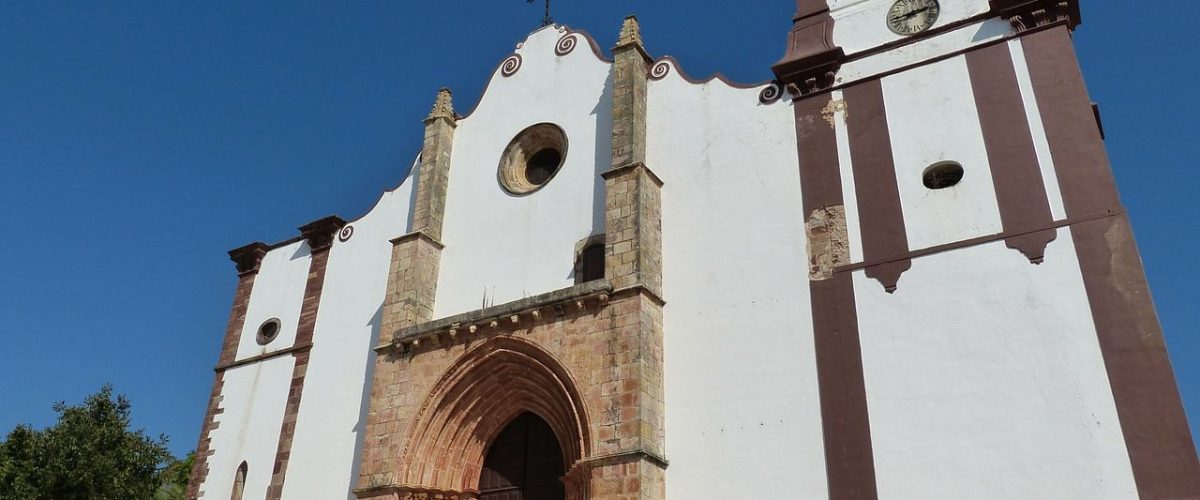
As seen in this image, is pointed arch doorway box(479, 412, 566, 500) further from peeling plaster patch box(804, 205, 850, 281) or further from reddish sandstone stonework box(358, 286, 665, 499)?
peeling plaster patch box(804, 205, 850, 281)

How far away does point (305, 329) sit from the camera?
54.3 feet

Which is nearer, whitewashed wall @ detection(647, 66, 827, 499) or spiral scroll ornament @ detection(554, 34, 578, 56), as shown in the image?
whitewashed wall @ detection(647, 66, 827, 499)

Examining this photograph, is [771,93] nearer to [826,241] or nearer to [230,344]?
[826,241]

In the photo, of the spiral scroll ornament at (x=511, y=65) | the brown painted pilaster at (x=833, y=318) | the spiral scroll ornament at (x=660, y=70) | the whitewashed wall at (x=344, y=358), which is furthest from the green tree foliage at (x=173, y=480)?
the brown painted pilaster at (x=833, y=318)

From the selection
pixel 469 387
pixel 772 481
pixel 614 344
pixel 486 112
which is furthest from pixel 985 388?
pixel 486 112

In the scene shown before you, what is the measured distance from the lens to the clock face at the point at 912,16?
12859 millimetres

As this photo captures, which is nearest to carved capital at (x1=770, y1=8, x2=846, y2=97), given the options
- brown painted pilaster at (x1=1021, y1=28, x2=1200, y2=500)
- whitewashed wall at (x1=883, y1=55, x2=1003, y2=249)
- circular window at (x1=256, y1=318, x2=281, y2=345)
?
whitewashed wall at (x1=883, y1=55, x2=1003, y2=249)

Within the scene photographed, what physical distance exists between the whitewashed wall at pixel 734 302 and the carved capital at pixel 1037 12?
10.1 feet

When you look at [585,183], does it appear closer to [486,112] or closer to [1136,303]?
[486,112]

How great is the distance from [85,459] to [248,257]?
4.97 metres

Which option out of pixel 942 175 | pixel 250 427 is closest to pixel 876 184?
pixel 942 175

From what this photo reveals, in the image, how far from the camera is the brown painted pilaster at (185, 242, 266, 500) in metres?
16.2

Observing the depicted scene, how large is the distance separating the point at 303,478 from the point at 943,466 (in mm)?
9761

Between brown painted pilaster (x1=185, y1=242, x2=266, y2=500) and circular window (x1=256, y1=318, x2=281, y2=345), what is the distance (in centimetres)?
58
